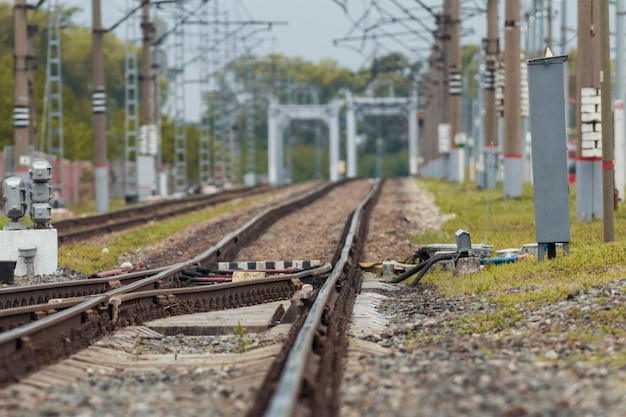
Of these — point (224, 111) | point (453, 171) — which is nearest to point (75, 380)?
point (453, 171)

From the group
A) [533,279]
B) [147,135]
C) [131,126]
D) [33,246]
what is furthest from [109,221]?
[131,126]

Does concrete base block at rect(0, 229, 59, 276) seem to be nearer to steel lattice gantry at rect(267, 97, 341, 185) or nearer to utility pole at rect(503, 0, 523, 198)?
utility pole at rect(503, 0, 523, 198)

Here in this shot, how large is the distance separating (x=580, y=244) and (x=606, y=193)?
1.96m

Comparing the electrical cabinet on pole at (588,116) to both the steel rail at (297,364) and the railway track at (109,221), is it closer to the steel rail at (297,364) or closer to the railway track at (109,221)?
the railway track at (109,221)

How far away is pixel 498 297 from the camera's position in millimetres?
13414

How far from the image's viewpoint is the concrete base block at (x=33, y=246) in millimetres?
18281

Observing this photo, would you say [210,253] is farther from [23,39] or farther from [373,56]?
[373,56]

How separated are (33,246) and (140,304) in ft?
19.2

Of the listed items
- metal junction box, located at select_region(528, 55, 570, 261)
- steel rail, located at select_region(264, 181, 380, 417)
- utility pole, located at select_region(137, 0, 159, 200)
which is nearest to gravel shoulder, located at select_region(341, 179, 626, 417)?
steel rail, located at select_region(264, 181, 380, 417)

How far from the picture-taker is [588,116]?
2584cm

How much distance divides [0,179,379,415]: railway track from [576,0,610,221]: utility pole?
7895 mm

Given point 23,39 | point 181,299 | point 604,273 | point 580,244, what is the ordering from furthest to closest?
point 23,39, point 580,244, point 604,273, point 181,299

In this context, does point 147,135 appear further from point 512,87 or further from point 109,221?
point 512,87

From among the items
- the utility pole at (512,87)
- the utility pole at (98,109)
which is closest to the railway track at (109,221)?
the utility pole at (98,109)
